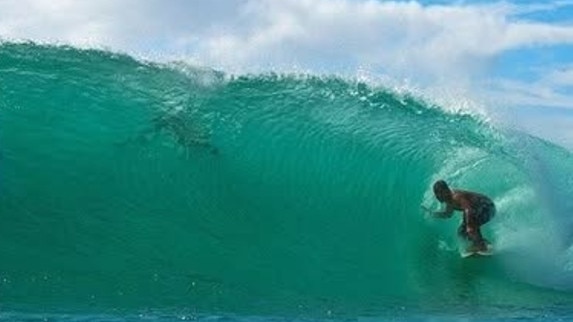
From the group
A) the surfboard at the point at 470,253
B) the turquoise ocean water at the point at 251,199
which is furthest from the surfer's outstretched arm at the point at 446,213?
the surfboard at the point at 470,253

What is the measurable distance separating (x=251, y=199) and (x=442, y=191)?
2.17 m

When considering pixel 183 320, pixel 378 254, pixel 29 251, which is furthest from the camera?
pixel 378 254

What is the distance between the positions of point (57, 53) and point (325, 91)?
3397mm

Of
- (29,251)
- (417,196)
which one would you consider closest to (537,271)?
(417,196)

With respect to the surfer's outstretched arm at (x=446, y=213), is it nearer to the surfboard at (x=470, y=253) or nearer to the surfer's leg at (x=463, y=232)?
the surfer's leg at (x=463, y=232)

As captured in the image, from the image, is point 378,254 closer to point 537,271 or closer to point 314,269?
point 314,269

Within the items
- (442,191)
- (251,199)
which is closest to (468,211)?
(442,191)

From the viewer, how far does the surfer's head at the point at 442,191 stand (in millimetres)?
12789

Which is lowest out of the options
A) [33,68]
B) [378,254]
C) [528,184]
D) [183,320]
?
[183,320]

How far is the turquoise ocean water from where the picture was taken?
9.88 meters

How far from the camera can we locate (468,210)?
12797mm

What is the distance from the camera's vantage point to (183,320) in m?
8.29

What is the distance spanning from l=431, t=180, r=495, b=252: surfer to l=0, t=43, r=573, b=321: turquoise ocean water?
0.24 meters

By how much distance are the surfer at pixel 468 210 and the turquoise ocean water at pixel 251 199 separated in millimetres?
235
